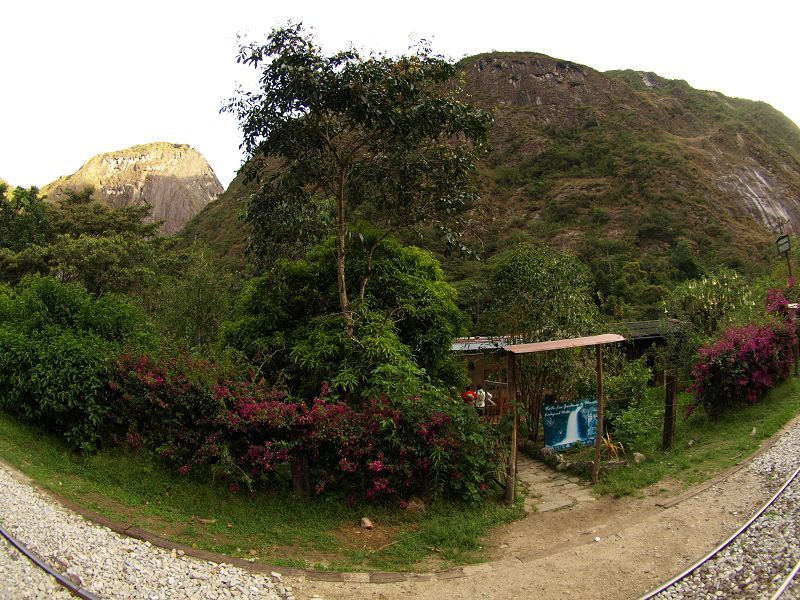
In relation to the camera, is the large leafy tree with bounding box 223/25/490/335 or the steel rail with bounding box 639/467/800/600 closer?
the steel rail with bounding box 639/467/800/600

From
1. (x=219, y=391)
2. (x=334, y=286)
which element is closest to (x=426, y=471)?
(x=219, y=391)

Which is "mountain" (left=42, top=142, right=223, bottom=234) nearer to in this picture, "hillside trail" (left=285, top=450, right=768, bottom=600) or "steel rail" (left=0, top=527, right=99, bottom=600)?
"steel rail" (left=0, top=527, right=99, bottom=600)

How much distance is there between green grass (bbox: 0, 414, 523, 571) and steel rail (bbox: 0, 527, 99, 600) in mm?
1129

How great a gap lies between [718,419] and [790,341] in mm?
2631

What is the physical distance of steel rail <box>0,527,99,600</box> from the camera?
180 inches

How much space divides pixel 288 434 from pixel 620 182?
57.9 m

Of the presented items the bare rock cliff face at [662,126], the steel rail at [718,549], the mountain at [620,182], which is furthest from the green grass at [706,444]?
the bare rock cliff face at [662,126]

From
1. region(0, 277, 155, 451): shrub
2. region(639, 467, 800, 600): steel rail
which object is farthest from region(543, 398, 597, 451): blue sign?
region(0, 277, 155, 451): shrub

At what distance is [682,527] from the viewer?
6594mm

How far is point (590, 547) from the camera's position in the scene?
6465 mm

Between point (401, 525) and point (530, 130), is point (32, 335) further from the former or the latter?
point (530, 130)

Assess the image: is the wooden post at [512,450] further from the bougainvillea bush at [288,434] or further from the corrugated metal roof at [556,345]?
the bougainvillea bush at [288,434]

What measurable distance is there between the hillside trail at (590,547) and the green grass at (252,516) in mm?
394

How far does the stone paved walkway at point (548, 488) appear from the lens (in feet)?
26.5
